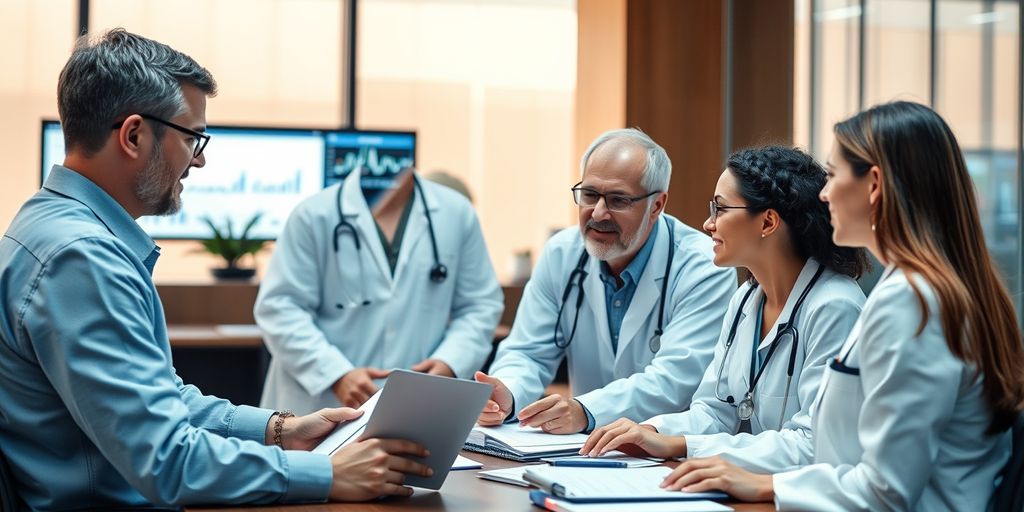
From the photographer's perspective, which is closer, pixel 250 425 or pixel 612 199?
pixel 250 425

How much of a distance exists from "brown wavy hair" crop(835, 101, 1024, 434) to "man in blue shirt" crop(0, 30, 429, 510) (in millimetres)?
787

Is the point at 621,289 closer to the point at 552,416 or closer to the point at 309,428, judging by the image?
the point at 552,416

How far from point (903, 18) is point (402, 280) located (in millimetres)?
2747

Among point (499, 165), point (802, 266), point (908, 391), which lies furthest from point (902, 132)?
point (499, 165)

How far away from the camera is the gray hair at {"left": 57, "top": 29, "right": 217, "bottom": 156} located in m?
1.64

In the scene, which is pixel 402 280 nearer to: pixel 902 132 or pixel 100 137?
pixel 100 137

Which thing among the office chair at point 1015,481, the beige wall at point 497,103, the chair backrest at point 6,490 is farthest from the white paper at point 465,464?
the beige wall at point 497,103

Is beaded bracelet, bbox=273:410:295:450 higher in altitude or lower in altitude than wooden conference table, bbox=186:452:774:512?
higher

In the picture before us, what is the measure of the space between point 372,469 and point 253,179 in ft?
10.6

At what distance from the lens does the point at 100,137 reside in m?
1.64

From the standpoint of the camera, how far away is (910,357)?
1.43 m

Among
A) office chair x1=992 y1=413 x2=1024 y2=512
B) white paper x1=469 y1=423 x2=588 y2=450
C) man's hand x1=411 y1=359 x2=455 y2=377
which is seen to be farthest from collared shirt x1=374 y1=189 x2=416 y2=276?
office chair x1=992 y1=413 x2=1024 y2=512

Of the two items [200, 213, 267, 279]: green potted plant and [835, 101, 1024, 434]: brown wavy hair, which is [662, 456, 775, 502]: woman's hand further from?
[200, 213, 267, 279]: green potted plant

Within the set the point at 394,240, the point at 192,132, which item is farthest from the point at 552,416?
the point at 394,240
